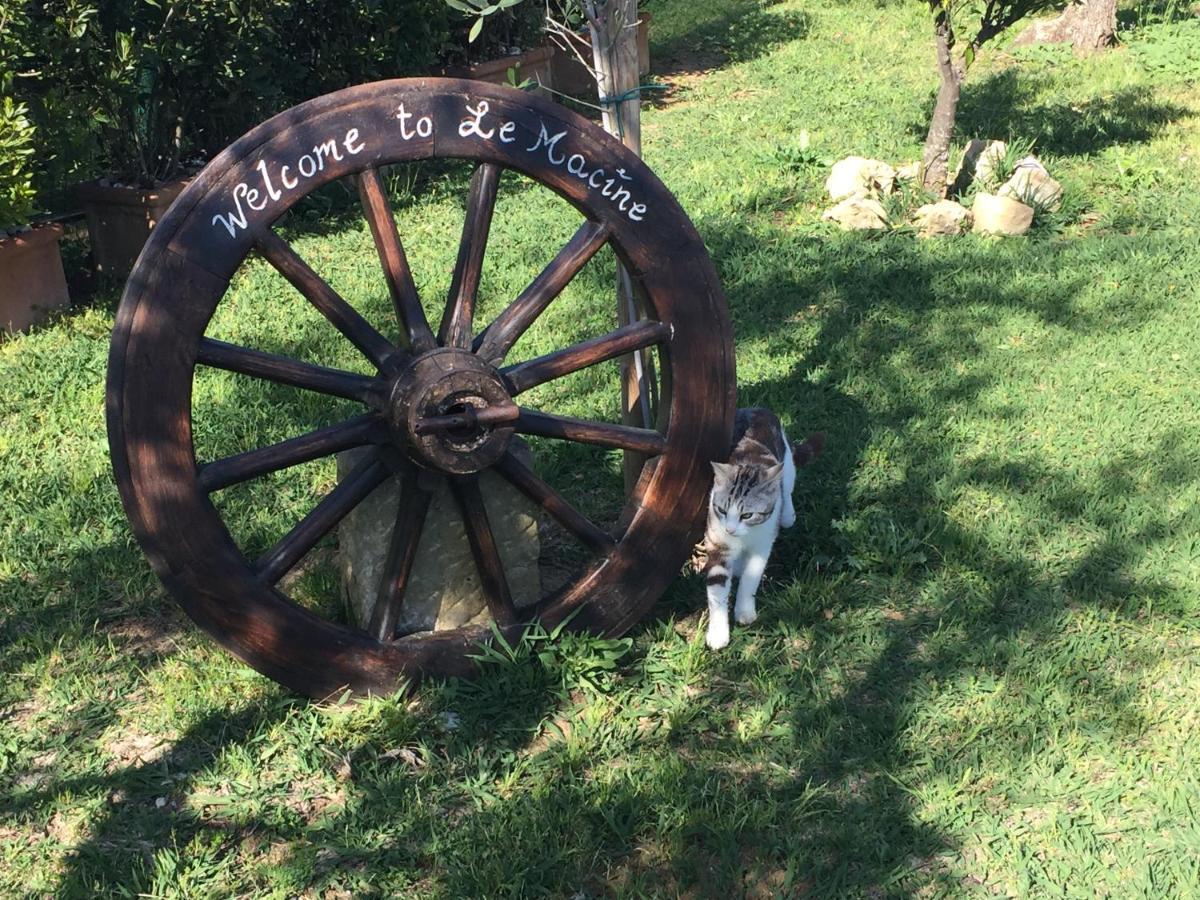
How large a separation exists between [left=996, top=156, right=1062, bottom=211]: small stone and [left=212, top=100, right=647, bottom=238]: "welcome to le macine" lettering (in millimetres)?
4096

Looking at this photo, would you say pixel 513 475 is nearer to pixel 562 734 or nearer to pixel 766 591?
pixel 562 734

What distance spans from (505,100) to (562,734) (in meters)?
1.69

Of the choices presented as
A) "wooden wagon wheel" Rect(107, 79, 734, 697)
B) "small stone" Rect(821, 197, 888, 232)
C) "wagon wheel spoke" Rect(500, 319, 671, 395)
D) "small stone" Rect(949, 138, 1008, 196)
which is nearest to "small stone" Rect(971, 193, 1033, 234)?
"small stone" Rect(949, 138, 1008, 196)

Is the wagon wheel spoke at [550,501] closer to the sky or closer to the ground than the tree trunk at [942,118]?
closer to the ground

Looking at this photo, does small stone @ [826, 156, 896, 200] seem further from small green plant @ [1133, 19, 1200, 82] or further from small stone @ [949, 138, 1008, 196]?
small green plant @ [1133, 19, 1200, 82]

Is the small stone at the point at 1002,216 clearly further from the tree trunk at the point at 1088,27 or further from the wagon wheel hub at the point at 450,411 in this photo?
the tree trunk at the point at 1088,27

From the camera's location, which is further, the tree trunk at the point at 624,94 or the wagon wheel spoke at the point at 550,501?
the tree trunk at the point at 624,94

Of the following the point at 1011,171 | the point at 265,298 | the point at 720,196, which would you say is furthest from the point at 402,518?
the point at 1011,171

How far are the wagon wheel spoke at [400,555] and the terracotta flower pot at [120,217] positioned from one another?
3.76 meters

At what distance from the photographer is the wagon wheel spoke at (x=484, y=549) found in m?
3.15

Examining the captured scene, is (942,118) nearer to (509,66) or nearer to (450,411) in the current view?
(509,66)

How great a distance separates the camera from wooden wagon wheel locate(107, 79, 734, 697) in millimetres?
2777

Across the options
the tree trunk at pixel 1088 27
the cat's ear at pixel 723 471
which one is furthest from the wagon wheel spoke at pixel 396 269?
the tree trunk at pixel 1088 27

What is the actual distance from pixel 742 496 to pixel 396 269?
1.16 meters
